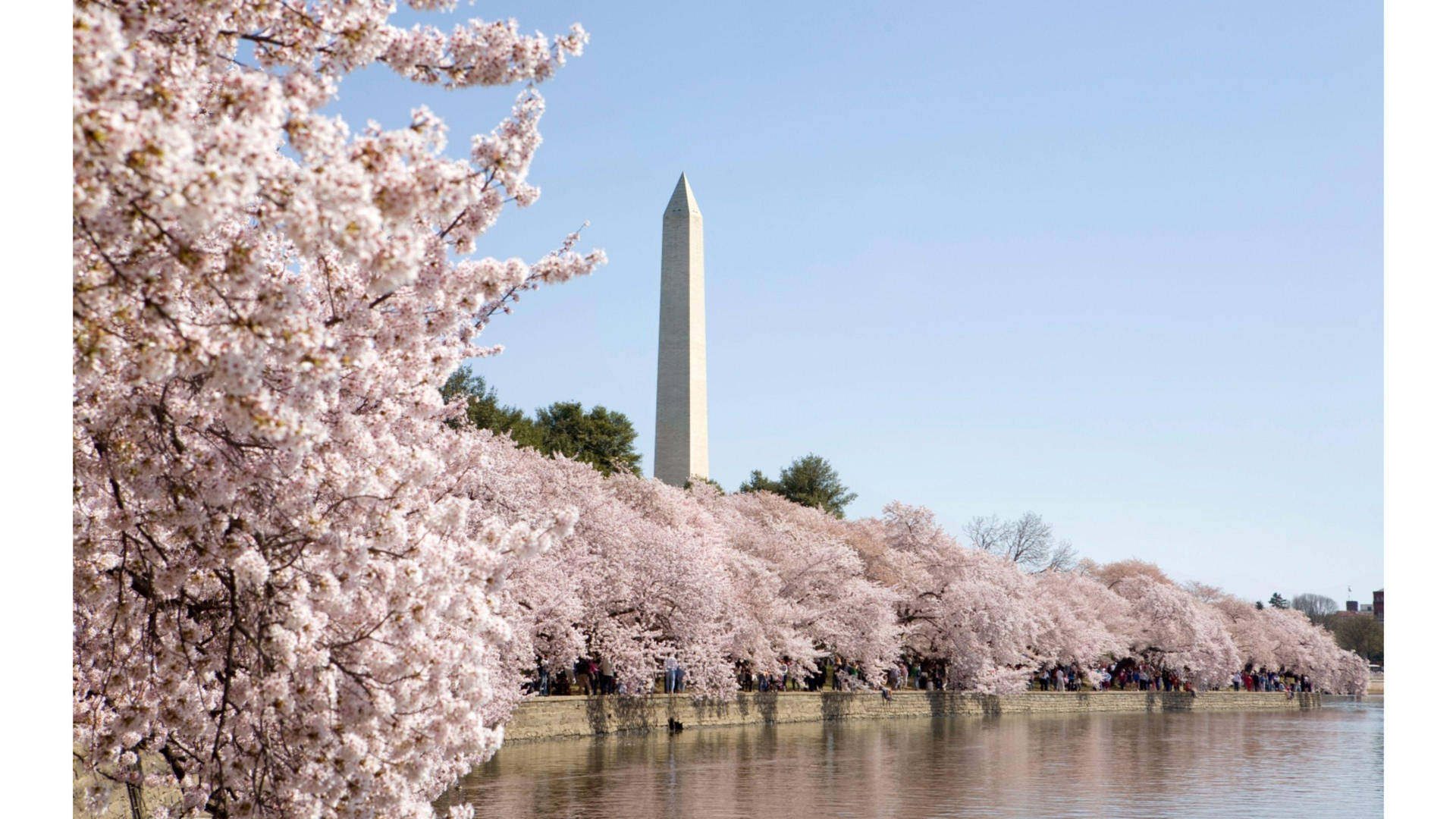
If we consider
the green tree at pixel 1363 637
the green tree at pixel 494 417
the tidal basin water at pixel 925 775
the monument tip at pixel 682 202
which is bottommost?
the green tree at pixel 1363 637

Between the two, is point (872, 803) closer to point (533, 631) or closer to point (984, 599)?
point (533, 631)

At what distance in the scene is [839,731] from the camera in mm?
34750

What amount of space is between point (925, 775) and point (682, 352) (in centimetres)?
2624

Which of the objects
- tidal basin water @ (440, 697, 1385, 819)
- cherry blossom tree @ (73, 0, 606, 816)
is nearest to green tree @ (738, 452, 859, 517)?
tidal basin water @ (440, 697, 1385, 819)

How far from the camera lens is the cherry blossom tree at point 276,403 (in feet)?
15.1

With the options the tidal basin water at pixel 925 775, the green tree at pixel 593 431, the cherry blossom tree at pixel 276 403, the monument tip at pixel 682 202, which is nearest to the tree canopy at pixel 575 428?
the green tree at pixel 593 431

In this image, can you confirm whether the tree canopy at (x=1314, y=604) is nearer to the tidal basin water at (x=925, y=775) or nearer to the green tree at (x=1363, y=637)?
the green tree at (x=1363, y=637)

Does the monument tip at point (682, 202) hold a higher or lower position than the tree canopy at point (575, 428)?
higher

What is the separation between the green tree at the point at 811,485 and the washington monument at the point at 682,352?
22313mm

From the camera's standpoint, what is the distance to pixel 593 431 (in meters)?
61.0

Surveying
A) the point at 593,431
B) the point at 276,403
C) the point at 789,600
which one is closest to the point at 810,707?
the point at 789,600

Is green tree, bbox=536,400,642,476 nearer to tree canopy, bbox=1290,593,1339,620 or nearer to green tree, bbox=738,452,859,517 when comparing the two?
green tree, bbox=738,452,859,517

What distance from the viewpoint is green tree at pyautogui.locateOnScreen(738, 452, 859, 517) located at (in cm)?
7150

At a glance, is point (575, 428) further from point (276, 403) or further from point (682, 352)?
point (276, 403)
